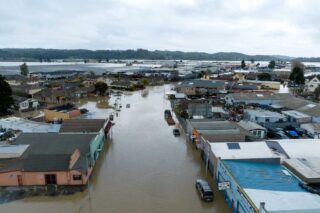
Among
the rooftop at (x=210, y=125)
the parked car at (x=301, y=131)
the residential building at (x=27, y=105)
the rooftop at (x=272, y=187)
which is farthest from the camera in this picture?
the residential building at (x=27, y=105)

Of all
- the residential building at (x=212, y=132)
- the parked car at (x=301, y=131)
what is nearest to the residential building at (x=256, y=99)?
the parked car at (x=301, y=131)

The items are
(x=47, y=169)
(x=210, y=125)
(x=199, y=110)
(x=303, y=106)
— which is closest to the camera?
(x=47, y=169)

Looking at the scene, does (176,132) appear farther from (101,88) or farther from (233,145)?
(101,88)

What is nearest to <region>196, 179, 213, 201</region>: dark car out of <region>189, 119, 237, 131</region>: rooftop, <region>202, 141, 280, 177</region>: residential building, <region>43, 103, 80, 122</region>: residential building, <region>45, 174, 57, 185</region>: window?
<region>202, 141, 280, 177</region>: residential building

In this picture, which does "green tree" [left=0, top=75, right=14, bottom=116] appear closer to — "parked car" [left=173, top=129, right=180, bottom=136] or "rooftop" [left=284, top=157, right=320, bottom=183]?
"parked car" [left=173, top=129, right=180, bottom=136]

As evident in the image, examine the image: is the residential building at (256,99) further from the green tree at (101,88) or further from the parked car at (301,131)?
the green tree at (101,88)

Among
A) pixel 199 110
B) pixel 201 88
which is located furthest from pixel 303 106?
pixel 201 88

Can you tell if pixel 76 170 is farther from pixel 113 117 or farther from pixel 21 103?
pixel 21 103
